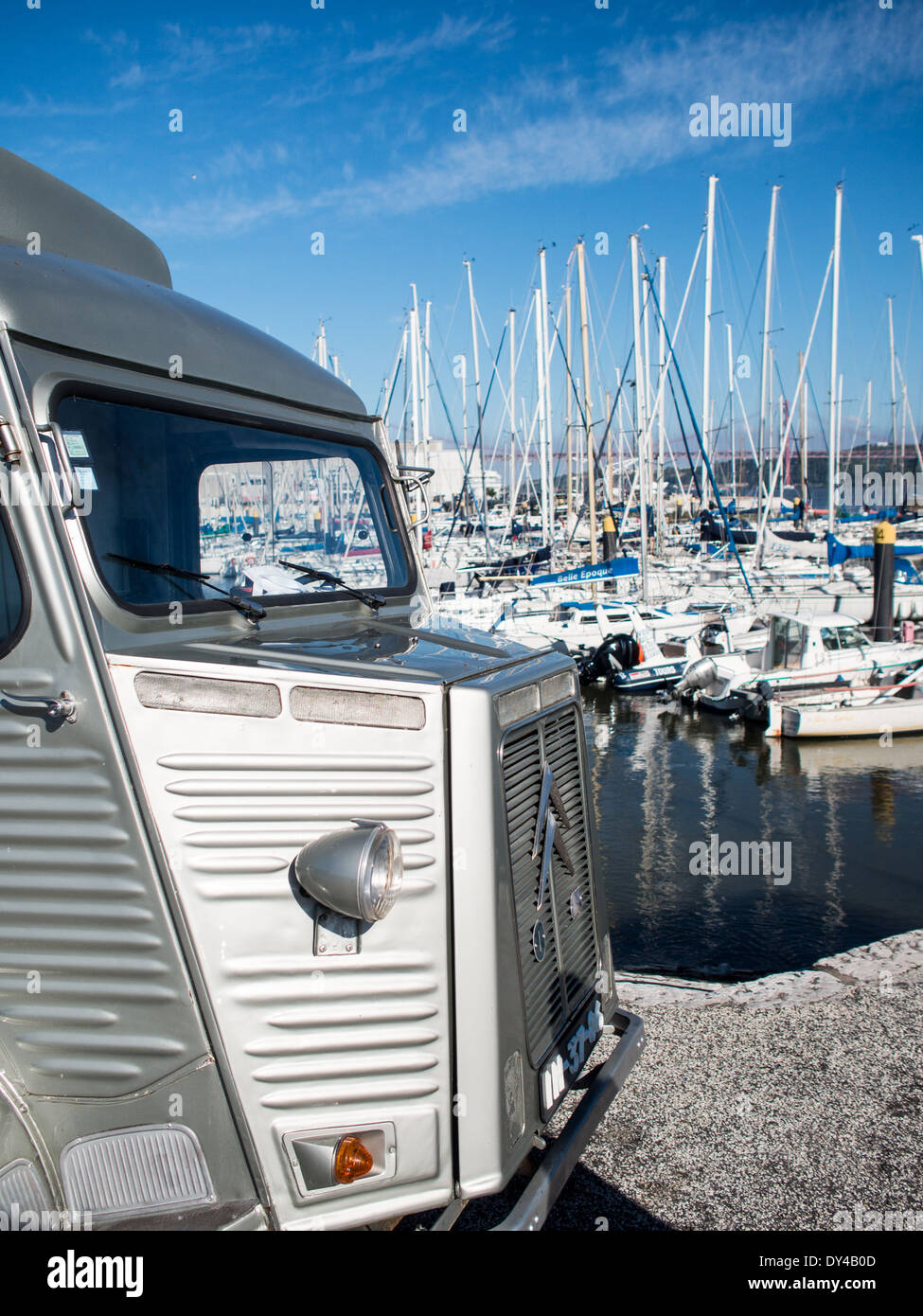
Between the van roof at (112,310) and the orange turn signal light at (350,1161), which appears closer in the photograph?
the orange turn signal light at (350,1161)

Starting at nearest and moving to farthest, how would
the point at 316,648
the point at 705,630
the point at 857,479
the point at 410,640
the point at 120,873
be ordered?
the point at 120,873
the point at 316,648
the point at 410,640
the point at 705,630
the point at 857,479

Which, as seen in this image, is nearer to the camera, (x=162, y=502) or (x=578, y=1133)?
(x=578, y=1133)

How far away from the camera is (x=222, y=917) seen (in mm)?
2471

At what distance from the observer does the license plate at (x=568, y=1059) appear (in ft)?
9.63

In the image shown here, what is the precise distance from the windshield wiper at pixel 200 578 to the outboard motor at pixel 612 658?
69.1 ft

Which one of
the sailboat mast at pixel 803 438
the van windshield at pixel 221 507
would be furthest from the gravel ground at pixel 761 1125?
the sailboat mast at pixel 803 438

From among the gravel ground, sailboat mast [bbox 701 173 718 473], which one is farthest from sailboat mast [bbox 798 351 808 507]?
the gravel ground

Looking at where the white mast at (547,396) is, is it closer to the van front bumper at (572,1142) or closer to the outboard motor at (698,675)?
the outboard motor at (698,675)

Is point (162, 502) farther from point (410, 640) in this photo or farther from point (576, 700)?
point (576, 700)

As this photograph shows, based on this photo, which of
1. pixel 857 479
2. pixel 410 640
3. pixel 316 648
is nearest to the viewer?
pixel 316 648
